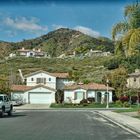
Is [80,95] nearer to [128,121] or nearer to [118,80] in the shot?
[118,80]

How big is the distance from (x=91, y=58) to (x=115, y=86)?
232 feet

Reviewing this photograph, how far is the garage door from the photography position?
281 feet

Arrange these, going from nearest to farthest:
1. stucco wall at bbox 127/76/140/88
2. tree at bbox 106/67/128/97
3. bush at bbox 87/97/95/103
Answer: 1. bush at bbox 87/97/95/103
2. tree at bbox 106/67/128/97
3. stucco wall at bbox 127/76/140/88

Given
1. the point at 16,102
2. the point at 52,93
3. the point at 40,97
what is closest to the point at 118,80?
the point at 52,93

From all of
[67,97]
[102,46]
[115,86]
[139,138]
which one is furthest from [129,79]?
[102,46]

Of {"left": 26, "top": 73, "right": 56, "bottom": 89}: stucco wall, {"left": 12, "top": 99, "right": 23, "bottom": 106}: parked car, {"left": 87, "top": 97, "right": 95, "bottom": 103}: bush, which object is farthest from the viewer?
{"left": 26, "top": 73, "right": 56, "bottom": 89}: stucco wall

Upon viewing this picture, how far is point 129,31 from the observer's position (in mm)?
36156

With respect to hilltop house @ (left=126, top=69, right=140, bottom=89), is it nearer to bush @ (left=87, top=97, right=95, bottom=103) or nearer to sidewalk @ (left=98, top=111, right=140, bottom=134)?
bush @ (left=87, top=97, right=95, bottom=103)

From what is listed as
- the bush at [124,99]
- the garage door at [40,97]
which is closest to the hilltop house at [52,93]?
the garage door at [40,97]

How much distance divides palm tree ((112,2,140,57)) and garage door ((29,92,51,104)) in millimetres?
48151

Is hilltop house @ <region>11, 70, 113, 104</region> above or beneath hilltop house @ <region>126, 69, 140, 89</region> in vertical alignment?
beneath

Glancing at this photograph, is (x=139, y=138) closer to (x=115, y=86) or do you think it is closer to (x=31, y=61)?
(x=115, y=86)

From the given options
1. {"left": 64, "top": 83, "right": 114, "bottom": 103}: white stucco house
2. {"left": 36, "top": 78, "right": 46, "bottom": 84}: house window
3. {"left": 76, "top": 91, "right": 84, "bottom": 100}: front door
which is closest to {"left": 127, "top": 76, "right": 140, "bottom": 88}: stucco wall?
{"left": 64, "top": 83, "right": 114, "bottom": 103}: white stucco house

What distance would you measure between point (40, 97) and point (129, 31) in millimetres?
51262
